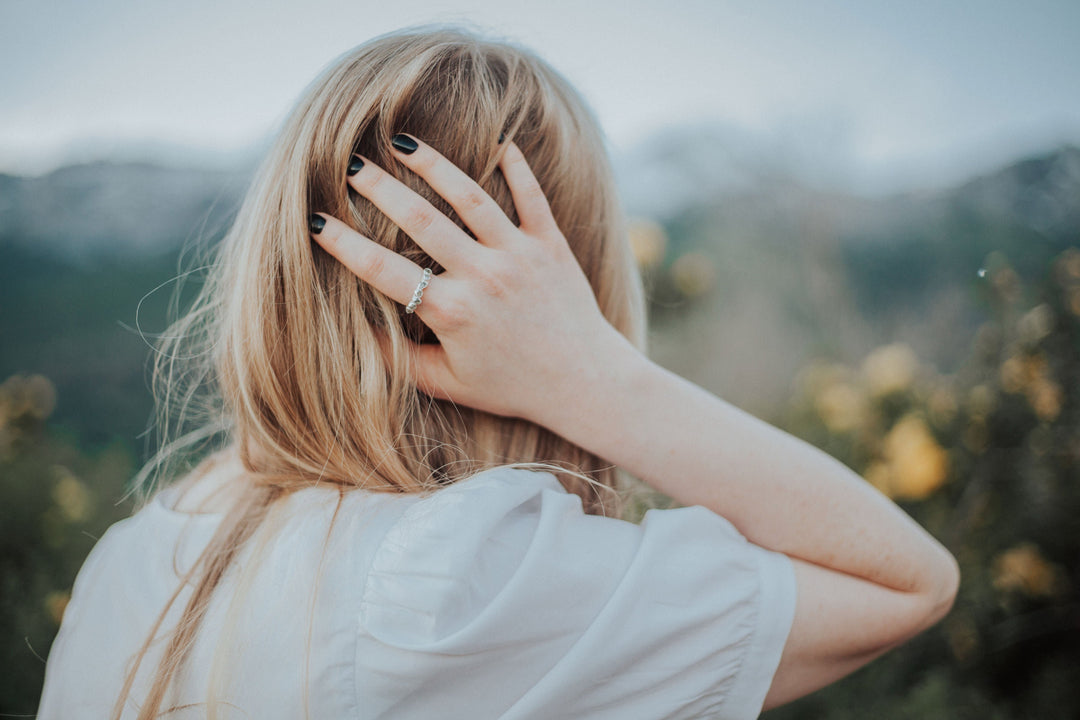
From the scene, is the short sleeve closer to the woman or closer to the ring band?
the woman

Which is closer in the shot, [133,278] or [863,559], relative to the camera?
[863,559]

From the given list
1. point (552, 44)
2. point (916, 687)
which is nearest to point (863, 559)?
point (916, 687)

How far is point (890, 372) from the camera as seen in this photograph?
1.92m

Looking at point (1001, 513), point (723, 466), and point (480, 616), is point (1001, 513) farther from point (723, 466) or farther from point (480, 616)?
point (480, 616)

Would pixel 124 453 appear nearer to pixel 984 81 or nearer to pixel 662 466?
pixel 662 466

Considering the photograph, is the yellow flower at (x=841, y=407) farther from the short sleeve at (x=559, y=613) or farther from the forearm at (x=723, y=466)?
the short sleeve at (x=559, y=613)

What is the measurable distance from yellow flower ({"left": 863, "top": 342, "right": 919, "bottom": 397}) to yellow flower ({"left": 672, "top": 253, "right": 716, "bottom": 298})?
0.64 m

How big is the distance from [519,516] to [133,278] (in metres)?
1.98

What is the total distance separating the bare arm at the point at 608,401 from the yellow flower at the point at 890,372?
3.68 ft

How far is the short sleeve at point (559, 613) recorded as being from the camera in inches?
25.4

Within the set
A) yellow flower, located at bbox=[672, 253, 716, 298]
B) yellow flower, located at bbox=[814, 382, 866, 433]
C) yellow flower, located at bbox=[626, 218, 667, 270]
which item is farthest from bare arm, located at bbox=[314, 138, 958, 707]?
yellow flower, located at bbox=[672, 253, 716, 298]

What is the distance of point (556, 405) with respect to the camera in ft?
2.87

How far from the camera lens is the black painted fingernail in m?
0.83

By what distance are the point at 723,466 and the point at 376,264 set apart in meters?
0.56
